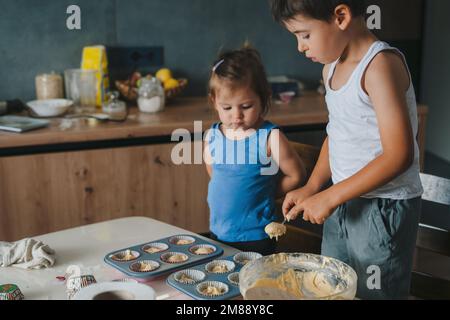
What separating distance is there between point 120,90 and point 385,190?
1.65 m

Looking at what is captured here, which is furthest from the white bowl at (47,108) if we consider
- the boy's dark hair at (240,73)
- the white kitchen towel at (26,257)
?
the white kitchen towel at (26,257)

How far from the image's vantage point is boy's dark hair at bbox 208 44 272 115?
5.47ft

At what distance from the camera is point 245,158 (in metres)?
1.70

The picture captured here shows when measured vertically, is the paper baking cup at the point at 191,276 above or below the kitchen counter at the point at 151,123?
below

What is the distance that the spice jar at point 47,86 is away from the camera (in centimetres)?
266

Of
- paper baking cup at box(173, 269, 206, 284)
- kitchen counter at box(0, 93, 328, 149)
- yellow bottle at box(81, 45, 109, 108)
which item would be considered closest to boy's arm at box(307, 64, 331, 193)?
paper baking cup at box(173, 269, 206, 284)

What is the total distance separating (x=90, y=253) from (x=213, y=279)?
31 centimetres

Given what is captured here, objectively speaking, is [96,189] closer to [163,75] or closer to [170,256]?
[163,75]

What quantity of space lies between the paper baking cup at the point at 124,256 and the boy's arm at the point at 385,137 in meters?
0.37

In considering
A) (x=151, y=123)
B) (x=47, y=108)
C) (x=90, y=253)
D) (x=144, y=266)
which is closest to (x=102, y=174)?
(x=151, y=123)

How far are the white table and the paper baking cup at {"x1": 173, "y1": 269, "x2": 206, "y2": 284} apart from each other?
2 centimetres

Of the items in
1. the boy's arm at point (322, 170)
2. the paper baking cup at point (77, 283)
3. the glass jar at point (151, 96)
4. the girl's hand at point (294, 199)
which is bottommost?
the paper baking cup at point (77, 283)

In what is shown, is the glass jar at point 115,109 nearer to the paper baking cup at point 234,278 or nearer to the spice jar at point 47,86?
the spice jar at point 47,86

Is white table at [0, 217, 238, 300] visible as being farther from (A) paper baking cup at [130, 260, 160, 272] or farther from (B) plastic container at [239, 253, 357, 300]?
(B) plastic container at [239, 253, 357, 300]
